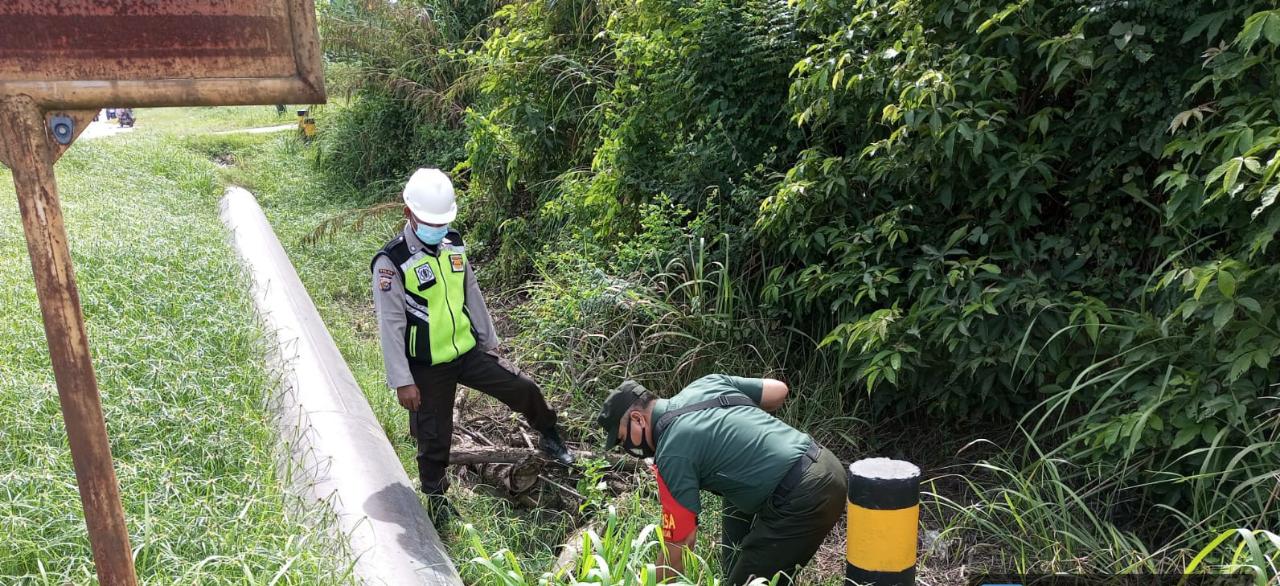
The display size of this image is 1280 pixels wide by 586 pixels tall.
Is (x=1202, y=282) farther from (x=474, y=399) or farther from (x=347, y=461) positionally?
(x=474, y=399)

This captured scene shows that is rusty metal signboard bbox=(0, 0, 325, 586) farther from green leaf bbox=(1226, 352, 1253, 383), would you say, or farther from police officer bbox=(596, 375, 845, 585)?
green leaf bbox=(1226, 352, 1253, 383)

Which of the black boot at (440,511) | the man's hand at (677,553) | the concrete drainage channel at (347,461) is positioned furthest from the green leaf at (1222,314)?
A: the black boot at (440,511)

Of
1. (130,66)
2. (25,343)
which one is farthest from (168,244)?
(130,66)

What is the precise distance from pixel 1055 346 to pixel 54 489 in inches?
152

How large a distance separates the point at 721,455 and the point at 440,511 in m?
1.54

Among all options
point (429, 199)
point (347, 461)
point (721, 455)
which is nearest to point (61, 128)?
point (347, 461)

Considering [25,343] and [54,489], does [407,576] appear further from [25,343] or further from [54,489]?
[25,343]

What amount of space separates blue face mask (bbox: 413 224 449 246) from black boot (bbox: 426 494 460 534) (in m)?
1.17

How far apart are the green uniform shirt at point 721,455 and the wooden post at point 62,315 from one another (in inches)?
66.3

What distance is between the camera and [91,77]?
191cm

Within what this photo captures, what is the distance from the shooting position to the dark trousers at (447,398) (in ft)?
13.5

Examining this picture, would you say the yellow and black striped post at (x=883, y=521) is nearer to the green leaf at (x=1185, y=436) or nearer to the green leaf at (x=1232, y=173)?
the green leaf at (x=1185, y=436)

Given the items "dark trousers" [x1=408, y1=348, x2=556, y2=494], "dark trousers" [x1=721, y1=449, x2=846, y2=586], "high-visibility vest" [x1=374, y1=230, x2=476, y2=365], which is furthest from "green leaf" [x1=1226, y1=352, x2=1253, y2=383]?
"high-visibility vest" [x1=374, y1=230, x2=476, y2=365]

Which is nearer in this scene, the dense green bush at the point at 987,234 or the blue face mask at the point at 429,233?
the dense green bush at the point at 987,234
